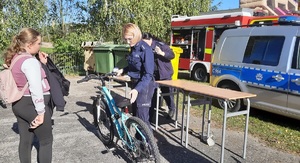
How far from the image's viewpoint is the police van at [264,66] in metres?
4.93

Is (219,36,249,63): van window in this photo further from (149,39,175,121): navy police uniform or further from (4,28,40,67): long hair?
(4,28,40,67): long hair

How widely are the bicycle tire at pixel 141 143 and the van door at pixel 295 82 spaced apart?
322 cm

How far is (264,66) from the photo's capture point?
5344 millimetres

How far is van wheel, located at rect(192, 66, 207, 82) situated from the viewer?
11.2 metres

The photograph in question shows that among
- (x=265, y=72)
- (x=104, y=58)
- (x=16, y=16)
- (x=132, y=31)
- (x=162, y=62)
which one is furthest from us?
(x=16, y=16)

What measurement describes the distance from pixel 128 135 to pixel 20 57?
1564mm

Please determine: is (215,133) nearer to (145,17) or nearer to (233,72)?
(233,72)

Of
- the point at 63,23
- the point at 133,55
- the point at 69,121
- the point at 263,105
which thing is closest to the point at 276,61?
the point at 263,105

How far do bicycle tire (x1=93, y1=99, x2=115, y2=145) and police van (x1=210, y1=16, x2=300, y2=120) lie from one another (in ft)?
10.5

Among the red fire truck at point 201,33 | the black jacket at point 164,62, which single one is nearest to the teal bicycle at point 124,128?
the black jacket at point 164,62

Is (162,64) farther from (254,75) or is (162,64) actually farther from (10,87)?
(10,87)

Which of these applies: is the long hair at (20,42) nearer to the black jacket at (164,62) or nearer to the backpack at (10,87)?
the backpack at (10,87)

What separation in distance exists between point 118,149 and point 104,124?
46 centimetres

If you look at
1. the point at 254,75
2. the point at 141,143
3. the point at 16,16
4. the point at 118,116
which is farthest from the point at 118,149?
the point at 16,16
